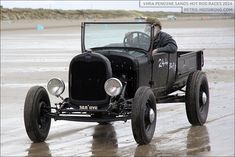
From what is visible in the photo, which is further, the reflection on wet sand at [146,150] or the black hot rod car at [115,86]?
the black hot rod car at [115,86]

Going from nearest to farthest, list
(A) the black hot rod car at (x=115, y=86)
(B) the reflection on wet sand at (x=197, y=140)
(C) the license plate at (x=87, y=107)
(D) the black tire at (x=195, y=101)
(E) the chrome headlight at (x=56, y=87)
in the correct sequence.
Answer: (B) the reflection on wet sand at (x=197, y=140), (A) the black hot rod car at (x=115, y=86), (C) the license plate at (x=87, y=107), (E) the chrome headlight at (x=56, y=87), (D) the black tire at (x=195, y=101)

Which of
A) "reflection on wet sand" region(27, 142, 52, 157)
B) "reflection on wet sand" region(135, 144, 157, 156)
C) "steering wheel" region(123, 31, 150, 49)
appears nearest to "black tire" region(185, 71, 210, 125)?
"steering wheel" region(123, 31, 150, 49)

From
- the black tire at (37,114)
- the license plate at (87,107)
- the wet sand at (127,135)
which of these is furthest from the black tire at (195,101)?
the black tire at (37,114)

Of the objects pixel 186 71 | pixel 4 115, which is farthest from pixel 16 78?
pixel 186 71

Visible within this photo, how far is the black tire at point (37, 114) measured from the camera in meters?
8.66

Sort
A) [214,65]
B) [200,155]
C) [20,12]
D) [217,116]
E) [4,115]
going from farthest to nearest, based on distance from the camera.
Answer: [20,12] < [214,65] < [4,115] < [217,116] < [200,155]

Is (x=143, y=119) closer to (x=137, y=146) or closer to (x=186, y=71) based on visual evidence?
(x=137, y=146)

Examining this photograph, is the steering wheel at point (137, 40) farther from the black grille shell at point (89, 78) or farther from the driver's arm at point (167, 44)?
the black grille shell at point (89, 78)

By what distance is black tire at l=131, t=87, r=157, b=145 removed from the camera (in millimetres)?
8180

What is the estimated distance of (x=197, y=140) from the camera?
28.4 ft

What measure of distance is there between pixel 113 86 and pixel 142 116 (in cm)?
58

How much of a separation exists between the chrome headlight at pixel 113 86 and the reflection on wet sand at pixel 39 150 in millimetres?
1143

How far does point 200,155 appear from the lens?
7715mm

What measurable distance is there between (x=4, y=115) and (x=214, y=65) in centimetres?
992
